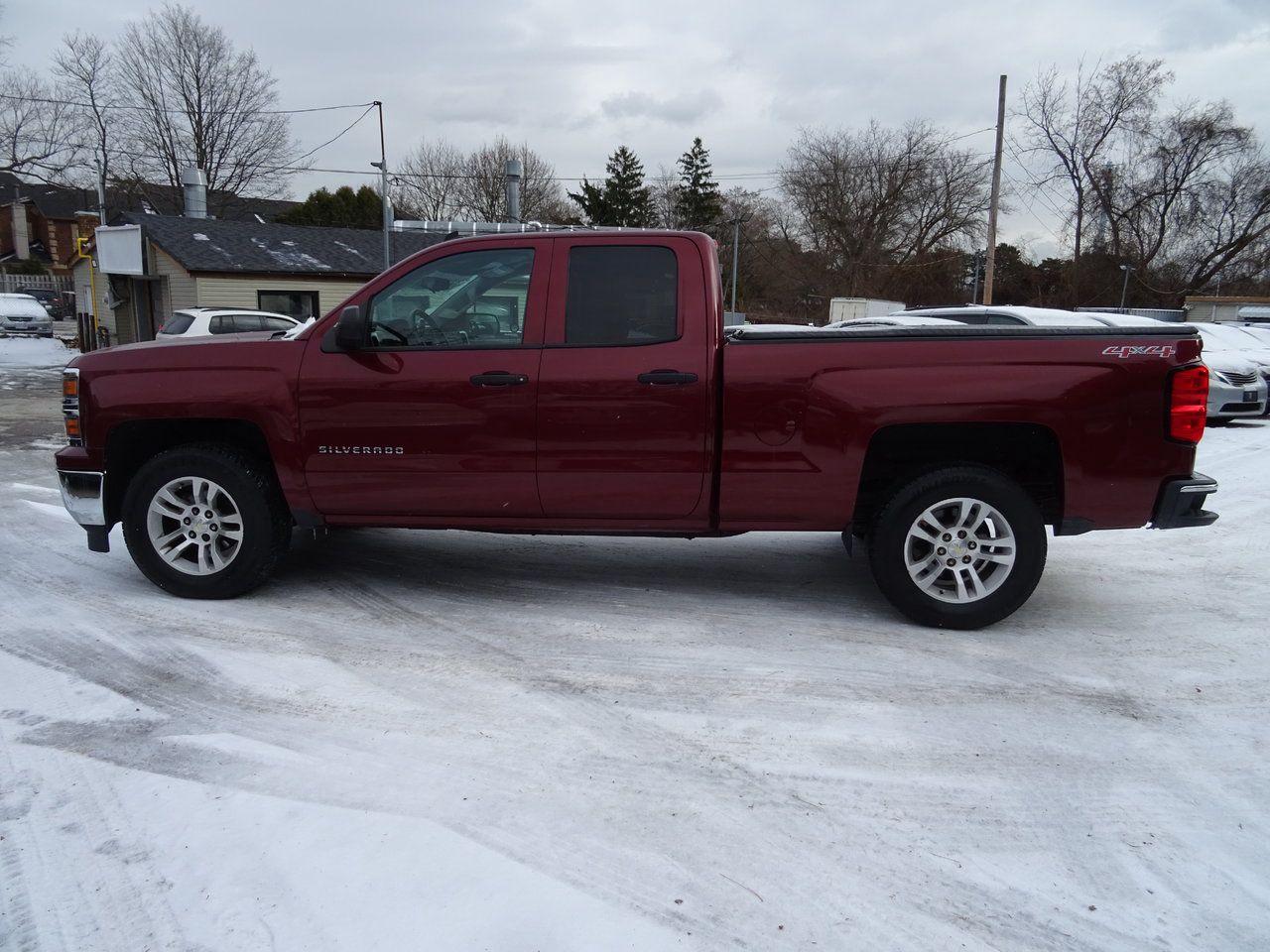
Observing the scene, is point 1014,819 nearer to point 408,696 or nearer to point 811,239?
point 408,696

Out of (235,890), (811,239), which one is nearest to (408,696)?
(235,890)

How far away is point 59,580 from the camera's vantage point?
5156mm

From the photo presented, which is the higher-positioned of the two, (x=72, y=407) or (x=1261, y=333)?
(x=1261, y=333)

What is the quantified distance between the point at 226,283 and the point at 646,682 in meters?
25.0

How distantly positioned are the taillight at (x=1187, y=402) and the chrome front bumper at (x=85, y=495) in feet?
17.9

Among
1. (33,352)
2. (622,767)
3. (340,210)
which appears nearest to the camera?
(622,767)

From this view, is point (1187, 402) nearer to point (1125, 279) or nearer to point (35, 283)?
point (1125, 279)

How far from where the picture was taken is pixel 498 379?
14.3 feet

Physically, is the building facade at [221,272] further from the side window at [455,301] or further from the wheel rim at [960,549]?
the wheel rim at [960,549]

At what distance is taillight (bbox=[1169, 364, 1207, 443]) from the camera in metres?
4.07

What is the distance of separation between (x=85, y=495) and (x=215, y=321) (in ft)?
39.7

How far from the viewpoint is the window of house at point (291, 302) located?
2562 centimetres

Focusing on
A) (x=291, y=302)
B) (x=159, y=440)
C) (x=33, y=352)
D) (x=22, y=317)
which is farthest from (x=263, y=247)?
(x=159, y=440)

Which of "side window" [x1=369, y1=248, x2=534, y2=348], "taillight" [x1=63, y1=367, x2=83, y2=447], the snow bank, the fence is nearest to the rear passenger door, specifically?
"side window" [x1=369, y1=248, x2=534, y2=348]
